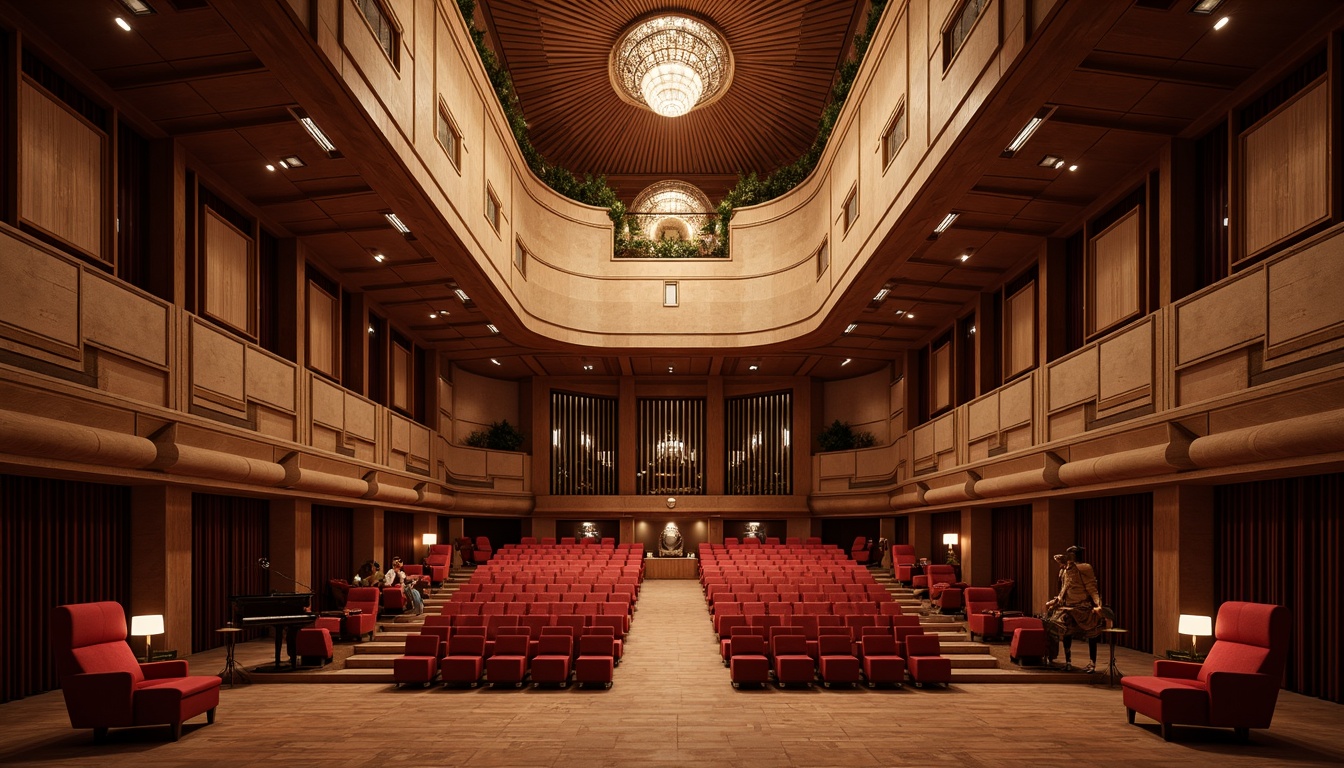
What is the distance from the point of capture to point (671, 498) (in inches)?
947

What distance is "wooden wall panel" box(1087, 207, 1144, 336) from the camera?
38.1 feet

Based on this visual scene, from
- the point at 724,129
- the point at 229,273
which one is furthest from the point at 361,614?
the point at 724,129

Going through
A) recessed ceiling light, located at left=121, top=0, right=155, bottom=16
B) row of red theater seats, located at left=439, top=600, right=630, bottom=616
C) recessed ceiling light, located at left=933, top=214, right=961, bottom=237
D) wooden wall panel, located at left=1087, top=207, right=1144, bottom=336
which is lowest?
row of red theater seats, located at left=439, top=600, right=630, bottom=616

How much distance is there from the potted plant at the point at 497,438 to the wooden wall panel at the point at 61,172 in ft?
45.9

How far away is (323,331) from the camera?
608 inches

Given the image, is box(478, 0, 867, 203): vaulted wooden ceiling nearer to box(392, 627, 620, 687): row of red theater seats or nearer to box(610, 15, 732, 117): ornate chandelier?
box(610, 15, 732, 117): ornate chandelier

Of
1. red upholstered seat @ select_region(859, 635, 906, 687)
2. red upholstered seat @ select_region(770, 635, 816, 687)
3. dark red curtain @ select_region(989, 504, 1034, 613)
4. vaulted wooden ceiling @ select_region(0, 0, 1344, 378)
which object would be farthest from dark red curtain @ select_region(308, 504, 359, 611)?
dark red curtain @ select_region(989, 504, 1034, 613)

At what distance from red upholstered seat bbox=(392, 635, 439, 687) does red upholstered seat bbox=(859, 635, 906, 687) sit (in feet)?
16.2

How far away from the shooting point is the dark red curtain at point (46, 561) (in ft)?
28.8

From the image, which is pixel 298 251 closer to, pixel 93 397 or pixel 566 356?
pixel 93 397

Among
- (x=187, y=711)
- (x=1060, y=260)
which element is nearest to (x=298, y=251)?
(x=187, y=711)

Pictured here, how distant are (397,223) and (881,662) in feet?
29.7

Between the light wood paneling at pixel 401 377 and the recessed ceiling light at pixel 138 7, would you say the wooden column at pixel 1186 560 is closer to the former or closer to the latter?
the recessed ceiling light at pixel 138 7

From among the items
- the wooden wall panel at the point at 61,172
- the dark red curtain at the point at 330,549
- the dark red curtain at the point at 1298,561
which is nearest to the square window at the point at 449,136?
the wooden wall panel at the point at 61,172
